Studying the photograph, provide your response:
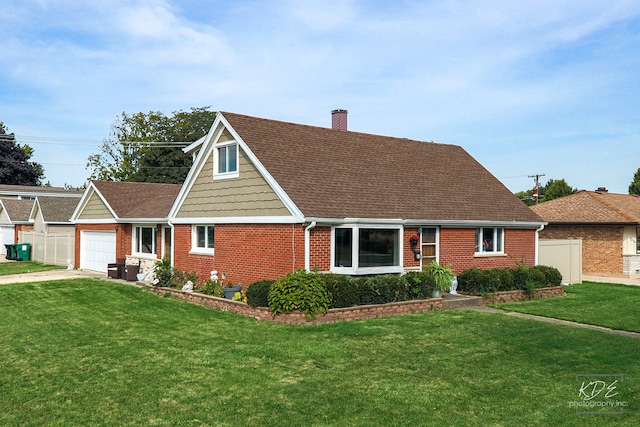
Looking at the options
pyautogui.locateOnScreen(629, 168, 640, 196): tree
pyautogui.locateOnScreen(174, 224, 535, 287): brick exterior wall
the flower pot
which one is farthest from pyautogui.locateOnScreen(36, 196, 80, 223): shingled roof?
pyautogui.locateOnScreen(629, 168, 640, 196): tree

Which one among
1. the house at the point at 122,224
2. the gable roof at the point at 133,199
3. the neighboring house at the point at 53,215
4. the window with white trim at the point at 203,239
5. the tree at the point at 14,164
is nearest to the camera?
the window with white trim at the point at 203,239

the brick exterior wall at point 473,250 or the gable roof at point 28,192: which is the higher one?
the gable roof at point 28,192

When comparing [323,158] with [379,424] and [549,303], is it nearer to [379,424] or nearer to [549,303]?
[549,303]

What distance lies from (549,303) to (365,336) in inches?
347

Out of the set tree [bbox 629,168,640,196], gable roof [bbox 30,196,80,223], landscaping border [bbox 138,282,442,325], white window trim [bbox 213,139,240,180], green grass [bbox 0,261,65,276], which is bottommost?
green grass [bbox 0,261,65,276]

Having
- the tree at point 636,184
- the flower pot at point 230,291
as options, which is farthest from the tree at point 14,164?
the tree at point 636,184

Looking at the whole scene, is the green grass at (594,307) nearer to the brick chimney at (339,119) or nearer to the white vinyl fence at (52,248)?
the brick chimney at (339,119)

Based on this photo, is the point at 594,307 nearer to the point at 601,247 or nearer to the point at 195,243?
the point at 601,247

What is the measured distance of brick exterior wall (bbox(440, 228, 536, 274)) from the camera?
63.8 ft

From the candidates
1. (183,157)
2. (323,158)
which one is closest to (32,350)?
(323,158)

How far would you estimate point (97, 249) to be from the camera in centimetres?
2789

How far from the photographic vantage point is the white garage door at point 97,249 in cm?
2662

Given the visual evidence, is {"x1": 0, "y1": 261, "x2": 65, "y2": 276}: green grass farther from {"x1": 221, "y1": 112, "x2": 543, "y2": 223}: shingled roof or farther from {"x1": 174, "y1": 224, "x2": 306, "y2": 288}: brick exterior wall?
{"x1": 221, "y1": 112, "x2": 543, "y2": 223}: shingled roof

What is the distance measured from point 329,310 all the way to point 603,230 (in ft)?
68.5
